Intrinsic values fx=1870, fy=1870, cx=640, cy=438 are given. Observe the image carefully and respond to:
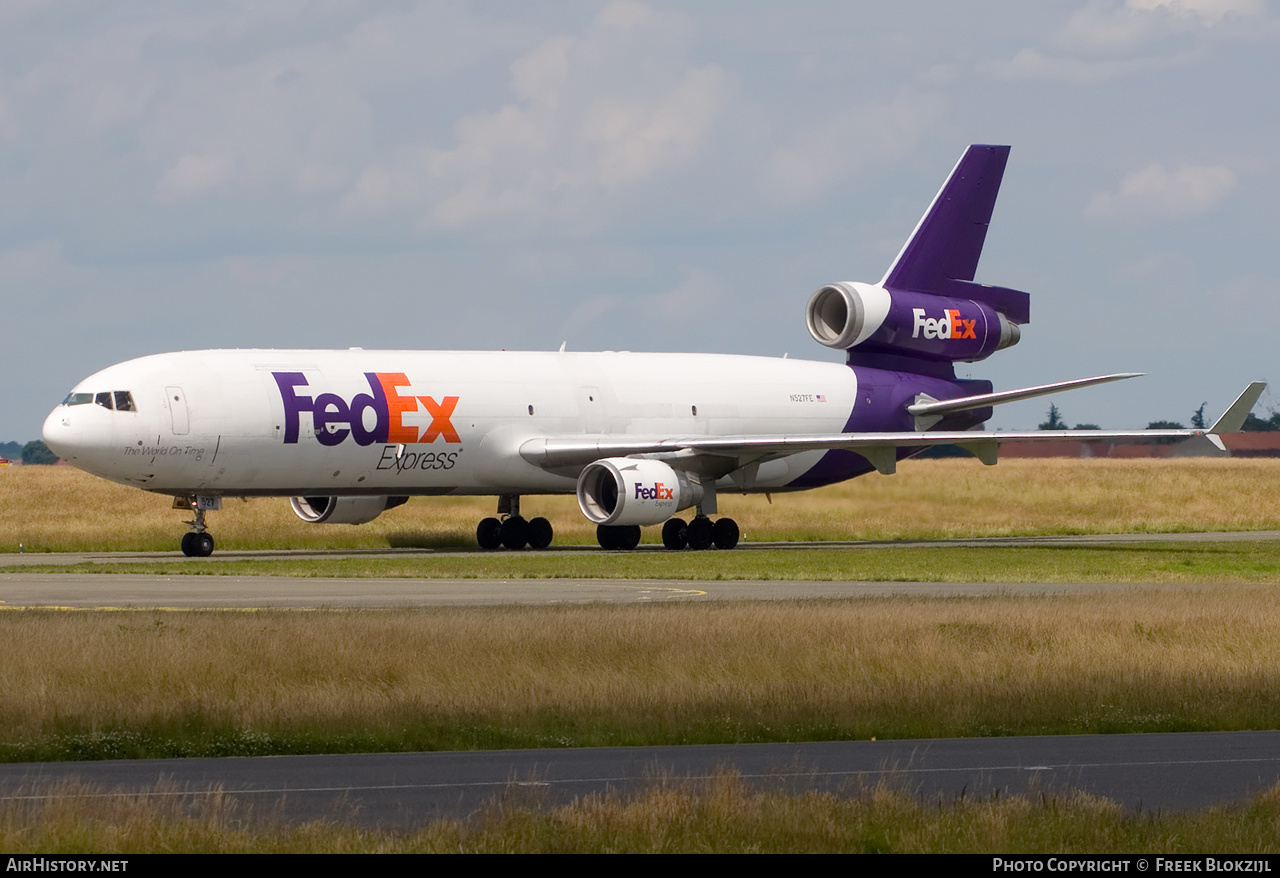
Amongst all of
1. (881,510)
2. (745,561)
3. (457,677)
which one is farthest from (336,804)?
(881,510)

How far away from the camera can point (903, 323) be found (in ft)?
164

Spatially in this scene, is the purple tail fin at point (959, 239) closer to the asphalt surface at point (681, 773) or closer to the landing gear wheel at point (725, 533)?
the landing gear wheel at point (725, 533)

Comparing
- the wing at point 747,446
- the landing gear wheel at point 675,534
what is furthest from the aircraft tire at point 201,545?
the landing gear wheel at point 675,534

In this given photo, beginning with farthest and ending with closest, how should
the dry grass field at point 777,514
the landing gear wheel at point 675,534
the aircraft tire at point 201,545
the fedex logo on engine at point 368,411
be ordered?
1. the dry grass field at point 777,514
2. the landing gear wheel at point 675,534
3. the aircraft tire at point 201,545
4. the fedex logo on engine at point 368,411

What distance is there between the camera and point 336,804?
11.7m

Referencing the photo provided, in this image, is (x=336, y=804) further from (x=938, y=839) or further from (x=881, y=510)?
(x=881, y=510)

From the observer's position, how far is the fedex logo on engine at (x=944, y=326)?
50.2 metres

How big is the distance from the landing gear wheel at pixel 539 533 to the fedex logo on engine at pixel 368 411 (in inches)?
192

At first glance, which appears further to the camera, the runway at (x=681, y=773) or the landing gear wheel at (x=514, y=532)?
the landing gear wheel at (x=514, y=532)

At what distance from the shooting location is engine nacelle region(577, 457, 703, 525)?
41.4 metres

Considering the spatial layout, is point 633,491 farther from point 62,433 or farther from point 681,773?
point 681,773

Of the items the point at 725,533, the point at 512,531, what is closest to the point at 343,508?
the point at 512,531

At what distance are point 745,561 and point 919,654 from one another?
61.6ft

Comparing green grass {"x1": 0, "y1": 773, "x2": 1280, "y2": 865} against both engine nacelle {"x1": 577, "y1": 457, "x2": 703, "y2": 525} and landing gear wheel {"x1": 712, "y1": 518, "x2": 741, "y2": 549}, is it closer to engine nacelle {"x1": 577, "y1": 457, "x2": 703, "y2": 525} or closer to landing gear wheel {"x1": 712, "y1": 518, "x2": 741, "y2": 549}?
engine nacelle {"x1": 577, "y1": 457, "x2": 703, "y2": 525}
